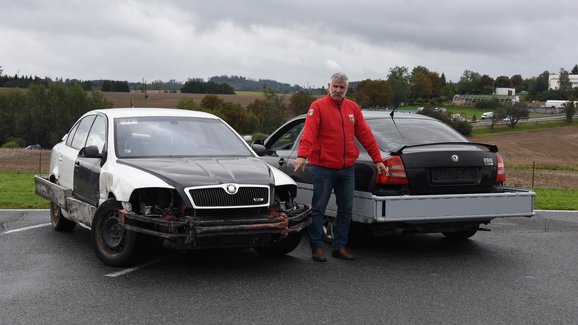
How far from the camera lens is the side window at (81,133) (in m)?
8.46

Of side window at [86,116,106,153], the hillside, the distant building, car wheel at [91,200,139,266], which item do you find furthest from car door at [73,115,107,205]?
the distant building

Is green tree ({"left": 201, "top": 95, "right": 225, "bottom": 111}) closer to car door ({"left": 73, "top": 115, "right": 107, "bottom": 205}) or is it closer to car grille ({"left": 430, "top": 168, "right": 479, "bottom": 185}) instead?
car door ({"left": 73, "top": 115, "right": 107, "bottom": 205})

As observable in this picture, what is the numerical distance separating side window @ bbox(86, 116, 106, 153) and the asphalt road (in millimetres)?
1182

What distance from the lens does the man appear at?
723cm

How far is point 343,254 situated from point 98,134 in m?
3.13

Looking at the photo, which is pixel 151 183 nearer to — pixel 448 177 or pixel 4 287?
pixel 4 287

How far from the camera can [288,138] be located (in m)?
9.22

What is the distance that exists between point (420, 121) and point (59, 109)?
115516 mm

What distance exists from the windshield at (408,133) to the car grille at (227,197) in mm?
1796

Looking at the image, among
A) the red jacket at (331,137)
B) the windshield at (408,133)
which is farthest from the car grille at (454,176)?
the red jacket at (331,137)

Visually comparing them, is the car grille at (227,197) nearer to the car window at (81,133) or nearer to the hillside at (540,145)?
the car window at (81,133)

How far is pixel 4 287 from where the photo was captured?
19.4 feet

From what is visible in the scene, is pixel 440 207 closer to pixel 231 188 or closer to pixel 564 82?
pixel 231 188

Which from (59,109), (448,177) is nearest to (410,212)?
(448,177)
